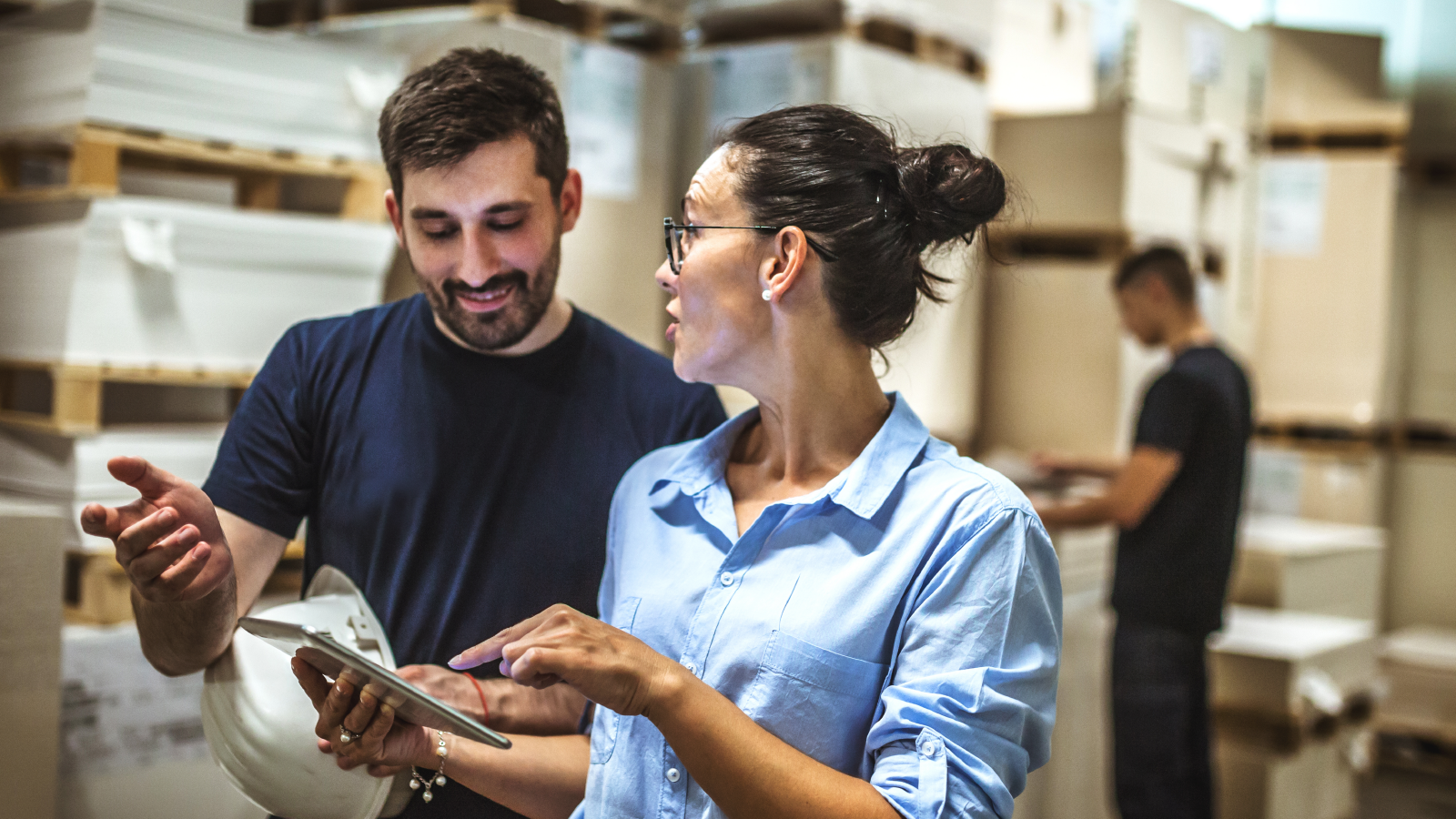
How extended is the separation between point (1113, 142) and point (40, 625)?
4.11 meters

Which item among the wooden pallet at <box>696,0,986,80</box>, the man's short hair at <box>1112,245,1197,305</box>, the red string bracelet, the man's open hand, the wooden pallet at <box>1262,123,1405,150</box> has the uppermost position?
the wooden pallet at <box>1262,123,1405,150</box>

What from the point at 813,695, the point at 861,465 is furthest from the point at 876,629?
the point at 861,465

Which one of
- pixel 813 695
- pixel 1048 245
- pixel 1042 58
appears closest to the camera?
pixel 813 695

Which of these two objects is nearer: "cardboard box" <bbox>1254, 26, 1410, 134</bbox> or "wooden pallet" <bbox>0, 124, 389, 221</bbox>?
"wooden pallet" <bbox>0, 124, 389, 221</bbox>

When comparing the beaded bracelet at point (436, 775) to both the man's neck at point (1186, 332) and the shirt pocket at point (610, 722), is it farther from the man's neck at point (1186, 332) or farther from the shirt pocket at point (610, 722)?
the man's neck at point (1186, 332)

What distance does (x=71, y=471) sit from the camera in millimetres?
1936

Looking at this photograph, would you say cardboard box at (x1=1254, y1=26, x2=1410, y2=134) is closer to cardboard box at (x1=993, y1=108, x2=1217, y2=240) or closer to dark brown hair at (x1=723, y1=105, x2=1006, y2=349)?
cardboard box at (x1=993, y1=108, x2=1217, y2=240)

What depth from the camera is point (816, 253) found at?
5.21 ft

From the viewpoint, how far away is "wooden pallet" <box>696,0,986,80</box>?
3680 mm

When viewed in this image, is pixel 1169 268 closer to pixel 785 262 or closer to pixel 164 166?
pixel 785 262

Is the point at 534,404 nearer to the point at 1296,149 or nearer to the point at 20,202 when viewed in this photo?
the point at 20,202

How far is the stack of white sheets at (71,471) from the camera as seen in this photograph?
1873mm

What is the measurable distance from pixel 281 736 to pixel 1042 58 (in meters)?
4.53

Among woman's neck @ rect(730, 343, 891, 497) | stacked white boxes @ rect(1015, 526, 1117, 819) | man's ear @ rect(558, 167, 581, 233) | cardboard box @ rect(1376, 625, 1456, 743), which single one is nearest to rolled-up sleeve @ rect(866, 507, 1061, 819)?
woman's neck @ rect(730, 343, 891, 497)
